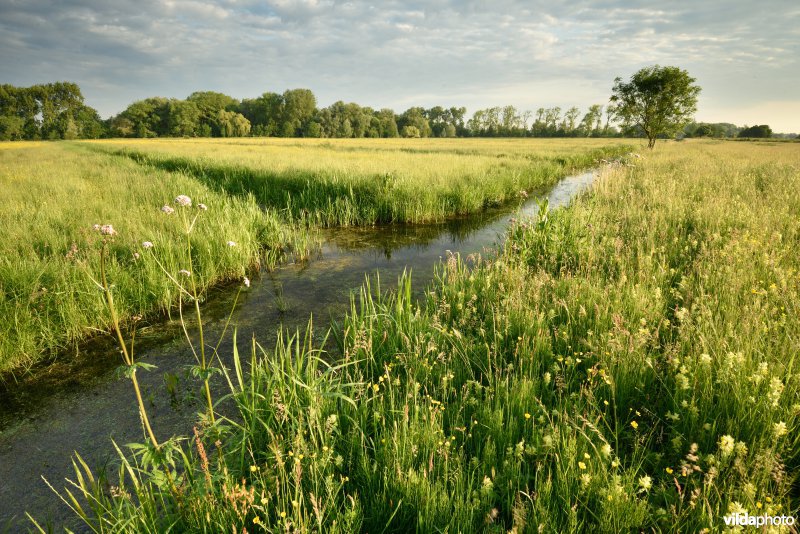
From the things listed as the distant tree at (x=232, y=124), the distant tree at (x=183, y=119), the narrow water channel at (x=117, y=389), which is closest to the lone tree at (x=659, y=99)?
the narrow water channel at (x=117, y=389)

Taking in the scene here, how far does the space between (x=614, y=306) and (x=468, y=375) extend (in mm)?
1606

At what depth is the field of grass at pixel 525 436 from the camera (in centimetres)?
187

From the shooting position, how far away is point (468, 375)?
3207mm

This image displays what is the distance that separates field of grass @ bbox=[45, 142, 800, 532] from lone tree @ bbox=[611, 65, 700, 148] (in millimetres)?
39781

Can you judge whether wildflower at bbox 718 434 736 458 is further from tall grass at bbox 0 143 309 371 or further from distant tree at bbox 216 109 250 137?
distant tree at bbox 216 109 250 137

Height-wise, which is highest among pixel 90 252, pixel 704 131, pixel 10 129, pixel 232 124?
pixel 704 131

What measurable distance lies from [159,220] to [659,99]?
142 ft

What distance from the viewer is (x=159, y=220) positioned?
7484 millimetres

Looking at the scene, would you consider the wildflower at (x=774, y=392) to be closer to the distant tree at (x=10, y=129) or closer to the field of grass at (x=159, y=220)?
the field of grass at (x=159, y=220)

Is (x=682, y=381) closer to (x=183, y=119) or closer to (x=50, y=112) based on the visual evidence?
(x=183, y=119)

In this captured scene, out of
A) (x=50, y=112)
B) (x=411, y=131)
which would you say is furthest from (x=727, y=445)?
(x=50, y=112)

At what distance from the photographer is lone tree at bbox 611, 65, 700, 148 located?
3369 centimetres

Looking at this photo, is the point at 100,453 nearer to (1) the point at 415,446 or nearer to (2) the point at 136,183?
(1) the point at 415,446

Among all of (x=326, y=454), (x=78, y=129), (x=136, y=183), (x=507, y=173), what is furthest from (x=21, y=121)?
(x=326, y=454)
